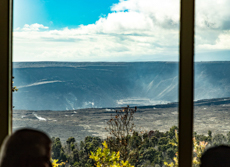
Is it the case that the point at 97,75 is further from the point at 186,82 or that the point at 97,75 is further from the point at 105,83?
the point at 186,82

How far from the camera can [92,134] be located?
7.32 ft

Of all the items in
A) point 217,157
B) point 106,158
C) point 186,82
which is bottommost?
point 106,158

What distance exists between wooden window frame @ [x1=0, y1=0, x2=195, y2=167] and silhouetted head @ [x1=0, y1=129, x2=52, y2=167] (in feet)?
2.35

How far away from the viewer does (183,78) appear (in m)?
1.59

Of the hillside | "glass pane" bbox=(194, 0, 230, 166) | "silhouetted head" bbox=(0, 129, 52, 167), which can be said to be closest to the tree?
the hillside

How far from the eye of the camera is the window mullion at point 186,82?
159cm

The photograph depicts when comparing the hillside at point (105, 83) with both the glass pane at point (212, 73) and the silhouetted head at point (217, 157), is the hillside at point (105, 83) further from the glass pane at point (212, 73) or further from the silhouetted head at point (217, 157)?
the silhouetted head at point (217, 157)

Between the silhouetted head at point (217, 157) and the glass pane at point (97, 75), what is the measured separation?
3.53 ft

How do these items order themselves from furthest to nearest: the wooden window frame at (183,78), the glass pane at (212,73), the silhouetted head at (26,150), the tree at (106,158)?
the tree at (106,158), the glass pane at (212,73), the wooden window frame at (183,78), the silhouetted head at (26,150)

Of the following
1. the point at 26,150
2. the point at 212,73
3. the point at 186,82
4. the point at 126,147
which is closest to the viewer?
the point at 26,150

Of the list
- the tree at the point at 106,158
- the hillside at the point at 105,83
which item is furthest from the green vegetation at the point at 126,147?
the hillside at the point at 105,83

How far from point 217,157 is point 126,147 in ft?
4.46

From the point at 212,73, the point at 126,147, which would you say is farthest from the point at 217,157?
the point at 126,147

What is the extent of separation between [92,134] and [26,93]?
63cm
